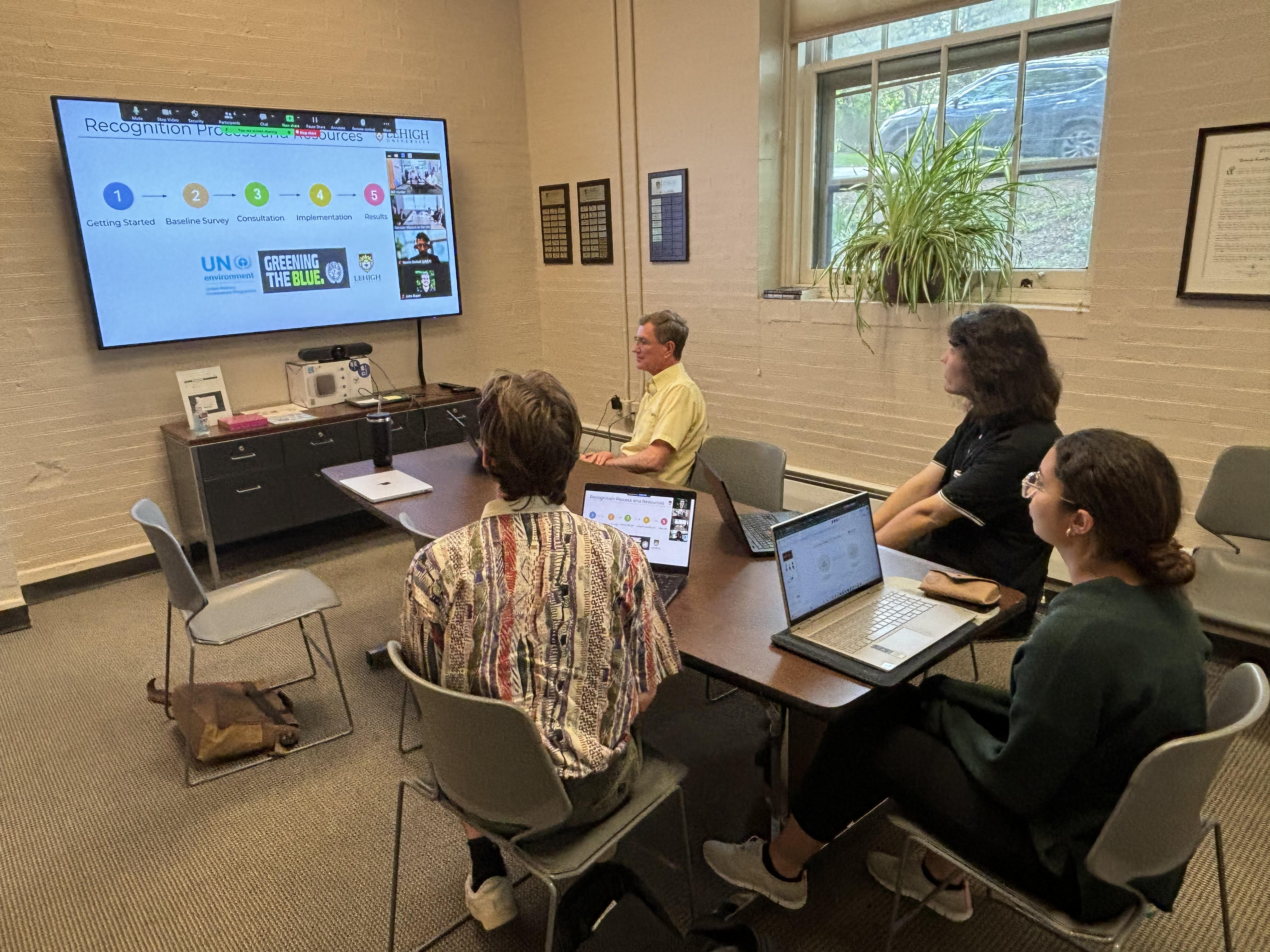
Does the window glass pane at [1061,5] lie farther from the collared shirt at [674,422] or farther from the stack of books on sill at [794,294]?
the collared shirt at [674,422]

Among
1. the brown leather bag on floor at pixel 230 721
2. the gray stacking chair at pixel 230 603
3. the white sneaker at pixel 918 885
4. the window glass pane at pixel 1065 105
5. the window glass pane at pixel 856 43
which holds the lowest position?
the white sneaker at pixel 918 885

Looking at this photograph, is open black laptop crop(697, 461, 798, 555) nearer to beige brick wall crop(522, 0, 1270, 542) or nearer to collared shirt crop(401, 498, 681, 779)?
collared shirt crop(401, 498, 681, 779)

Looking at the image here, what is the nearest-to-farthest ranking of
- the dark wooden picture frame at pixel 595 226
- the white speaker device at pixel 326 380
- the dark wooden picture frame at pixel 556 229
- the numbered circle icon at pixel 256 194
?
the numbered circle icon at pixel 256 194 < the white speaker device at pixel 326 380 < the dark wooden picture frame at pixel 595 226 < the dark wooden picture frame at pixel 556 229

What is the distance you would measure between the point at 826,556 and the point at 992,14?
2664 millimetres

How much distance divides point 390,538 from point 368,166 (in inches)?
75.7

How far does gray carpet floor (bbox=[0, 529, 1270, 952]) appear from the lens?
74.9 inches

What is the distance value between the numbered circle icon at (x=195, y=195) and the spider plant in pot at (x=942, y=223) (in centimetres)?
293

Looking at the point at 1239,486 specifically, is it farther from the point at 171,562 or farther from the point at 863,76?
the point at 171,562

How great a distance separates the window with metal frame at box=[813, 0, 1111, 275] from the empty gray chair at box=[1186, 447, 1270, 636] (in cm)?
95

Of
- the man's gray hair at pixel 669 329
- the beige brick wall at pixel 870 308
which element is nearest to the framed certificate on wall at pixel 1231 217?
the beige brick wall at pixel 870 308

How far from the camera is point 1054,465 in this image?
4.85 feet

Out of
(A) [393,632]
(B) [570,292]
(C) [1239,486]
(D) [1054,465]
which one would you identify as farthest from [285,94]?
(C) [1239,486]

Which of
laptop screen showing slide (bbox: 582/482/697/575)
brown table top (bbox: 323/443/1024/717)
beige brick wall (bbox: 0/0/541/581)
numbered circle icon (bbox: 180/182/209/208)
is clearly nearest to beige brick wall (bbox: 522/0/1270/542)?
beige brick wall (bbox: 0/0/541/581)

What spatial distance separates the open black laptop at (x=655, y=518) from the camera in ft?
6.65
